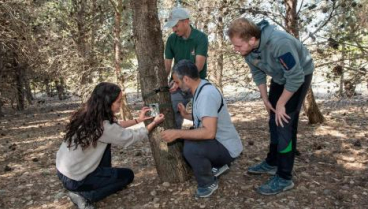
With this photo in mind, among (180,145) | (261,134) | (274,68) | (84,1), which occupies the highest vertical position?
(84,1)

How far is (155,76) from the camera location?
12.6 feet

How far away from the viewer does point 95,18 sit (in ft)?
43.2

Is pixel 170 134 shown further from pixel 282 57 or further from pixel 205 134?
pixel 282 57

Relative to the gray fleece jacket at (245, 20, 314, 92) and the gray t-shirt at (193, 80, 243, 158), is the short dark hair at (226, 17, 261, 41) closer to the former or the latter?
the gray fleece jacket at (245, 20, 314, 92)

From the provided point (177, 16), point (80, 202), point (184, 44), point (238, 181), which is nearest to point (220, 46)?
point (184, 44)

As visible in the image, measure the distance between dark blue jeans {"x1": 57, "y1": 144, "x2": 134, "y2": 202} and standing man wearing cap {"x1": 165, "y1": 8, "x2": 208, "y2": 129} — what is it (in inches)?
36.8

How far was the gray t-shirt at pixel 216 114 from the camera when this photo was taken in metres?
3.45

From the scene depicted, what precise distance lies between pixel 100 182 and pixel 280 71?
224 centimetres

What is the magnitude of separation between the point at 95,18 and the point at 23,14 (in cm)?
420

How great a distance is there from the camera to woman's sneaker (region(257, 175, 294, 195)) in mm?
3734

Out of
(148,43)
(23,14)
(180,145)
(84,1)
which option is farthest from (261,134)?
(84,1)

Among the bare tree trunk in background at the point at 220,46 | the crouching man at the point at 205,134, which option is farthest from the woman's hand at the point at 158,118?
the bare tree trunk in background at the point at 220,46

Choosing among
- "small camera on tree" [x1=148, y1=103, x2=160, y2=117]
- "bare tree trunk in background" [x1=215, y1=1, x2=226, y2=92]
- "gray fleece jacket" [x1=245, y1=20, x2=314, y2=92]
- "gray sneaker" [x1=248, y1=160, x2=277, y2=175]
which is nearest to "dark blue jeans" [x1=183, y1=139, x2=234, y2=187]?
"small camera on tree" [x1=148, y1=103, x2=160, y2=117]

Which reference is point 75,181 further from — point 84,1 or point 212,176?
point 84,1
